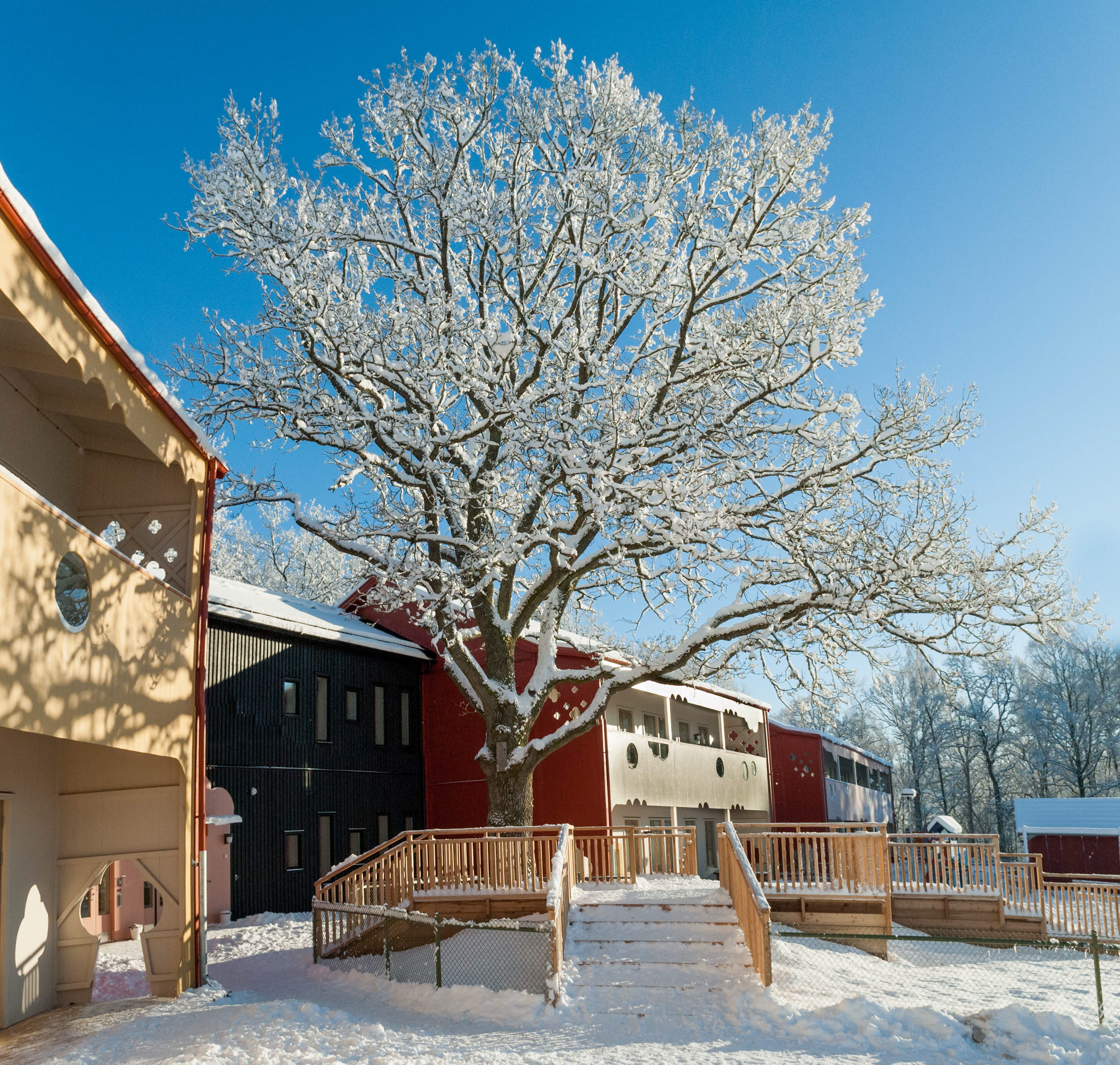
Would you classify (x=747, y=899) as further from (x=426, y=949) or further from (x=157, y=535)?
(x=157, y=535)

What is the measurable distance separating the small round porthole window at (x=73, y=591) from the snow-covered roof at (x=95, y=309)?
2.38m

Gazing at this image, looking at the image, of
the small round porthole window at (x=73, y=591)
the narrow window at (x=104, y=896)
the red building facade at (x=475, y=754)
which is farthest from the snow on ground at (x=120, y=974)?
the red building facade at (x=475, y=754)

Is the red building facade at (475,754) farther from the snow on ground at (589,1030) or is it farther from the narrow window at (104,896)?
the snow on ground at (589,1030)

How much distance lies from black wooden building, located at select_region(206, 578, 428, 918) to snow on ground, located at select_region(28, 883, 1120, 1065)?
8708 millimetres

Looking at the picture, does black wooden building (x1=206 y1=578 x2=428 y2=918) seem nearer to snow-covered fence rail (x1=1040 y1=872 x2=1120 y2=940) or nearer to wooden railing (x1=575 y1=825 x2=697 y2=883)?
wooden railing (x1=575 y1=825 x2=697 y2=883)

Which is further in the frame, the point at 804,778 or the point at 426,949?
the point at 804,778

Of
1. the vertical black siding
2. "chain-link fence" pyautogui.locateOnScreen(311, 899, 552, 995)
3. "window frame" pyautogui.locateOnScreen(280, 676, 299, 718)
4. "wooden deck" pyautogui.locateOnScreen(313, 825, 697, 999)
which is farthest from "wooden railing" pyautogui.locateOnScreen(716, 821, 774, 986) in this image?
"window frame" pyautogui.locateOnScreen(280, 676, 299, 718)

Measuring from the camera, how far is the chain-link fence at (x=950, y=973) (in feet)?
38.7

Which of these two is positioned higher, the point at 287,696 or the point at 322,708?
the point at 287,696

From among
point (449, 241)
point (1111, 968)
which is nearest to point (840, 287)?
point (449, 241)

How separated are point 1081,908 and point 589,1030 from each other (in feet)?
48.9

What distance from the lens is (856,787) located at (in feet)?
168

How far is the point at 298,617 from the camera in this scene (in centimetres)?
2505

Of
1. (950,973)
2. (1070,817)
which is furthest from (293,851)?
(1070,817)
